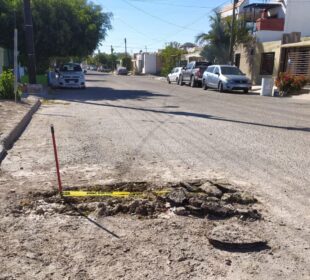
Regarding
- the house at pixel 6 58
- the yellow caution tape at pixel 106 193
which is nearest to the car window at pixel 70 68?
the house at pixel 6 58

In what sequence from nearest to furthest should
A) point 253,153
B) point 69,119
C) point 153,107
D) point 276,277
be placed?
point 276,277
point 253,153
point 69,119
point 153,107

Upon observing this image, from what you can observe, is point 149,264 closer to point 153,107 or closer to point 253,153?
point 253,153

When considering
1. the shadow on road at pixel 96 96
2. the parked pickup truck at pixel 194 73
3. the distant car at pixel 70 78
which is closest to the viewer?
the shadow on road at pixel 96 96

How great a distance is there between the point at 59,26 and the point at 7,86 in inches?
452

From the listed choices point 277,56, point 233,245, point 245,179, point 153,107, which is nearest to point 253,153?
point 245,179

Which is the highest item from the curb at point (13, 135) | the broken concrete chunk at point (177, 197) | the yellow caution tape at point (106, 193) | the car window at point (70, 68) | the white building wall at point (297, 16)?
the white building wall at point (297, 16)

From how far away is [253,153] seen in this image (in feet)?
25.8

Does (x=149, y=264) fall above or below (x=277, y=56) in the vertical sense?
below

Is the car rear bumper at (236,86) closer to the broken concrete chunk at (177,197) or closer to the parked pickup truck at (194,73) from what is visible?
the parked pickup truck at (194,73)

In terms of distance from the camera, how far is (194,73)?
3334cm

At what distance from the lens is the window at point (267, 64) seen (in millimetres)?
33975

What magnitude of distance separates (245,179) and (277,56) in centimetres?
2801

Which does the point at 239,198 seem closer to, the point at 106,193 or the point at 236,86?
the point at 106,193

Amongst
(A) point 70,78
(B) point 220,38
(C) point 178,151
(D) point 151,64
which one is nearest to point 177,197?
(C) point 178,151
